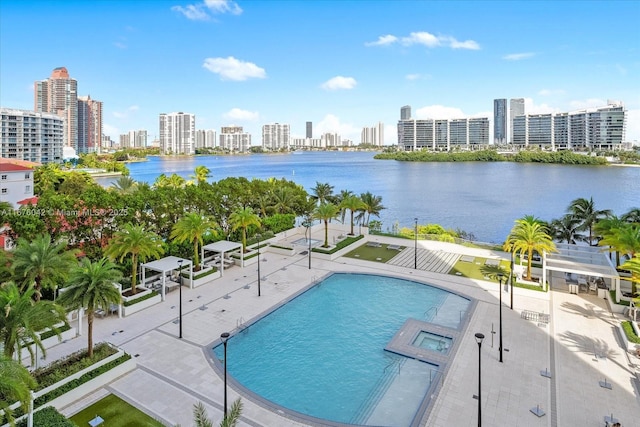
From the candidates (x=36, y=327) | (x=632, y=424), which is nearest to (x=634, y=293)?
(x=632, y=424)

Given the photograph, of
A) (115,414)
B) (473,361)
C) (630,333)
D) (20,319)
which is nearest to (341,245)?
(473,361)

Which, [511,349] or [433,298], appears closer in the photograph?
[511,349]

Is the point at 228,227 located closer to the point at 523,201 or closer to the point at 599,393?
the point at 599,393

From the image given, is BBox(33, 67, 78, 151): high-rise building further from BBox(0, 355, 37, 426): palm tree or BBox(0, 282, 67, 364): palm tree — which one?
BBox(0, 355, 37, 426): palm tree

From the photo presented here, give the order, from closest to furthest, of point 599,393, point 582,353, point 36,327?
point 36,327 < point 599,393 < point 582,353

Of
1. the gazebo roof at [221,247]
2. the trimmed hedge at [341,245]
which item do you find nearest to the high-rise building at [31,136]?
the gazebo roof at [221,247]

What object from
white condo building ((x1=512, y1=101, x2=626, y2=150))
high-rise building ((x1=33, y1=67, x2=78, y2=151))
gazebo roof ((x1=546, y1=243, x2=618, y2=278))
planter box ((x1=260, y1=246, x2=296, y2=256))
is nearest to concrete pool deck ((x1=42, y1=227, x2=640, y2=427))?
gazebo roof ((x1=546, y1=243, x2=618, y2=278))

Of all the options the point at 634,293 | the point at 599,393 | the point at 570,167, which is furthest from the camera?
the point at 570,167

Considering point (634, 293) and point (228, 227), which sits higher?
point (228, 227)

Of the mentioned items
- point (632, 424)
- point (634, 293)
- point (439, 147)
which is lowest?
point (632, 424)
